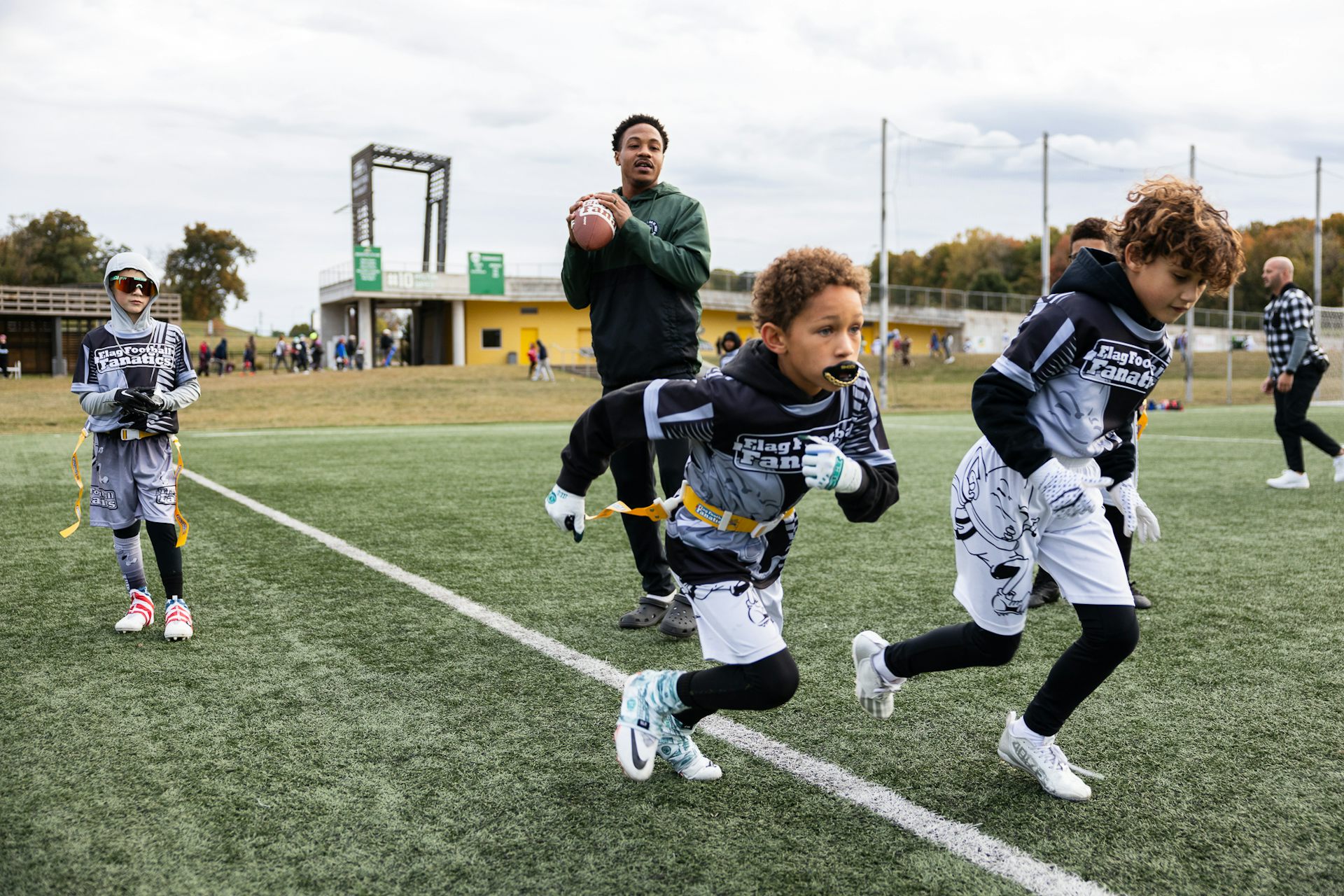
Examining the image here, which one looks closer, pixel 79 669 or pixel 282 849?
pixel 282 849

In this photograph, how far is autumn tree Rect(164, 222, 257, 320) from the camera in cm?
8638

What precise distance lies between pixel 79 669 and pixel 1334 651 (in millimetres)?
5277

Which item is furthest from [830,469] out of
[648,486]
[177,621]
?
[177,621]

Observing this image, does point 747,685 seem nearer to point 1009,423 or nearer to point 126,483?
point 1009,423

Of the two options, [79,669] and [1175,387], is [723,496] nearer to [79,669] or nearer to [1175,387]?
[79,669]

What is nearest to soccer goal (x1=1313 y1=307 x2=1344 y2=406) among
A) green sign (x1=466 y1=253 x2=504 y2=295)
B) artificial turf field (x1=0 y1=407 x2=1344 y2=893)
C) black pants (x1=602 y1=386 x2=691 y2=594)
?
artificial turf field (x1=0 y1=407 x2=1344 y2=893)

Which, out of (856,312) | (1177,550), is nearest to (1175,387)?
(1177,550)

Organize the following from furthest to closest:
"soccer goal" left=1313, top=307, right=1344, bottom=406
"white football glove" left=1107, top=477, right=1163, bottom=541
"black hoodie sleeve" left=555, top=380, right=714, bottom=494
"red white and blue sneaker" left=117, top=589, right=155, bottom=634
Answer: "soccer goal" left=1313, top=307, right=1344, bottom=406 → "red white and blue sneaker" left=117, top=589, right=155, bottom=634 → "white football glove" left=1107, top=477, right=1163, bottom=541 → "black hoodie sleeve" left=555, top=380, right=714, bottom=494

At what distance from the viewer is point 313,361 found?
46656mm

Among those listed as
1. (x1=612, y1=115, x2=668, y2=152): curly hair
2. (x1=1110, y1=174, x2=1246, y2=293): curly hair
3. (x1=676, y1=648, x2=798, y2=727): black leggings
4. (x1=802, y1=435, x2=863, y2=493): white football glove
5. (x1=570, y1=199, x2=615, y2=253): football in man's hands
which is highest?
(x1=612, y1=115, x2=668, y2=152): curly hair

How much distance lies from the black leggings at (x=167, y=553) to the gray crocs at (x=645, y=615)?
84.5 inches

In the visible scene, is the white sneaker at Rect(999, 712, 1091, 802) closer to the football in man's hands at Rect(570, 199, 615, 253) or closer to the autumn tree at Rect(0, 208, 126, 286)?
the football in man's hands at Rect(570, 199, 615, 253)

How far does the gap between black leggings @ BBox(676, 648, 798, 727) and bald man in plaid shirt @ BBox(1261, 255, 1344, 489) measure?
318 inches

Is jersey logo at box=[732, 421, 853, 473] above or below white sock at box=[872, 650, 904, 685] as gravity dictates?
above
